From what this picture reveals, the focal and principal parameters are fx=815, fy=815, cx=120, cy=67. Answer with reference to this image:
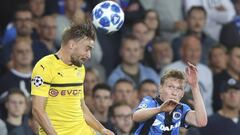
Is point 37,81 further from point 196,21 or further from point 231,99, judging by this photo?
point 196,21

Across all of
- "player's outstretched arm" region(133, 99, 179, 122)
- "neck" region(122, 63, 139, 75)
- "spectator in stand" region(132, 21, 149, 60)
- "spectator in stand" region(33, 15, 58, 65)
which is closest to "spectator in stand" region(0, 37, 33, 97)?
"spectator in stand" region(33, 15, 58, 65)

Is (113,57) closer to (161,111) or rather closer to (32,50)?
(32,50)

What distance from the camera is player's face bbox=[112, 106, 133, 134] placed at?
490 inches

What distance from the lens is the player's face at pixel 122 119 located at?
12.5 meters

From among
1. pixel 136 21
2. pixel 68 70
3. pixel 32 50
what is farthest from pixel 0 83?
pixel 68 70

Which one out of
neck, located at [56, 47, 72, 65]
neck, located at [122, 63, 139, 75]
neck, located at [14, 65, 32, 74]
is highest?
neck, located at [56, 47, 72, 65]

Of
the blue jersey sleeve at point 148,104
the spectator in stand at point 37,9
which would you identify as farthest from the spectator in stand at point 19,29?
the blue jersey sleeve at point 148,104

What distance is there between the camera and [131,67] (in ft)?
45.7

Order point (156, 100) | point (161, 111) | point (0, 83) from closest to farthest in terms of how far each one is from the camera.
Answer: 1. point (161, 111)
2. point (156, 100)
3. point (0, 83)

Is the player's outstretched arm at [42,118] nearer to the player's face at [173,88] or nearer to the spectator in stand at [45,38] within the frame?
the player's face at [173,88]

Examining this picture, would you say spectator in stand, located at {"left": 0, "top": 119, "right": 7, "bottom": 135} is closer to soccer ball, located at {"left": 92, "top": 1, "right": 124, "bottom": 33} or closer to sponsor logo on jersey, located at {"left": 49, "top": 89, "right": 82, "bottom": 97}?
soccer ball, located at {"left": 92, "top": 1, "right": 124, "bottom": 33}

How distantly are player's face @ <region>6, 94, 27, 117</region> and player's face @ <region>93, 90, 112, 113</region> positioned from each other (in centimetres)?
132

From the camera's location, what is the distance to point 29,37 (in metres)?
13.3

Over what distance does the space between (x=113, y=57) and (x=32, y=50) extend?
1696 mm
